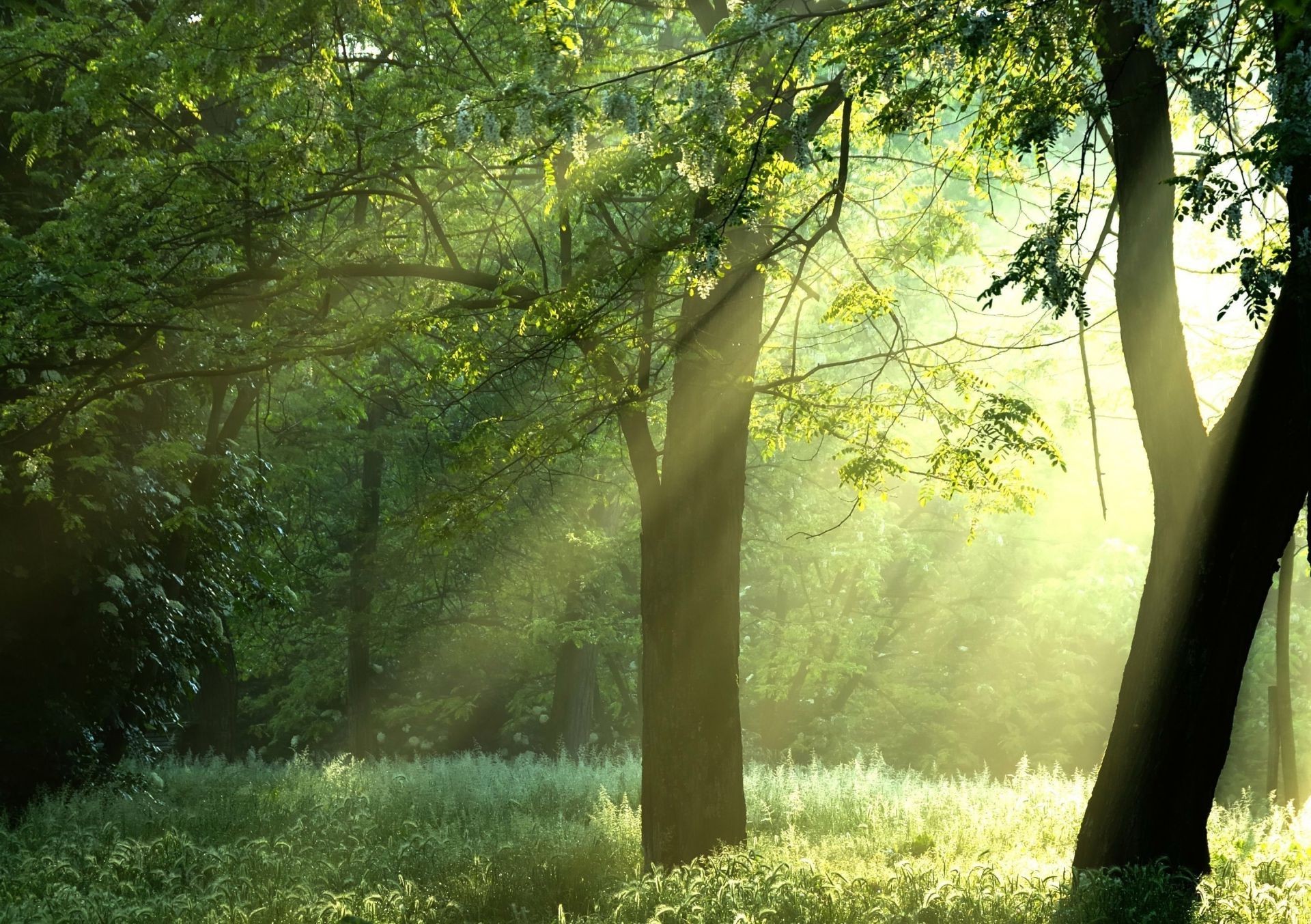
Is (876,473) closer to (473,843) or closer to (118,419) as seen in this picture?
(473,843)

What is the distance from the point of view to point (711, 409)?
8727mm

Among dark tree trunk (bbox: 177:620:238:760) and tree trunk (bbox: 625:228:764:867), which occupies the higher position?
tree trunk (bbox: 625:228:764:867)

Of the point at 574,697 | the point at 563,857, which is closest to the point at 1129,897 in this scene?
the point at 563,857

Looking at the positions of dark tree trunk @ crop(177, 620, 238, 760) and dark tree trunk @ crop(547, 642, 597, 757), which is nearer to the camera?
dark tree trunk @ crop(177, 620, 238, 760)

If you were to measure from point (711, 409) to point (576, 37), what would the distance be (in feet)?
10.9

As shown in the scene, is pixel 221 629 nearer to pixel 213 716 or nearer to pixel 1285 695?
pixel 213 716

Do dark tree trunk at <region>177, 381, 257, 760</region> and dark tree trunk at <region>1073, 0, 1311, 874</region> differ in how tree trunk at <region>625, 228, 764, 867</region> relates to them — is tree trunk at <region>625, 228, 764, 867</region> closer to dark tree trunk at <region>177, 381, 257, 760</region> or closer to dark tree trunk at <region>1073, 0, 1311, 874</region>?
dark tree trunk at <region>1073, 0, 1311, 874</region>

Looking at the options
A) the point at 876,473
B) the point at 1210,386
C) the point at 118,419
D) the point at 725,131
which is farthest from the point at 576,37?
the point at 1210,386

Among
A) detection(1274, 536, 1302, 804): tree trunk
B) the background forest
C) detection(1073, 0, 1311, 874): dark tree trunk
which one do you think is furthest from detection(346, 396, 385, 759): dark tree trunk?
detection(1073, 0, 1311, 874): dark tree trunk

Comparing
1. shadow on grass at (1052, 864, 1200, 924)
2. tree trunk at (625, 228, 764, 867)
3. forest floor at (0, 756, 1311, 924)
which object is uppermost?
tree trunk at (625, 228, 764, 867)

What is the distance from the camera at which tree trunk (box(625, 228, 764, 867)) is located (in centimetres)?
849

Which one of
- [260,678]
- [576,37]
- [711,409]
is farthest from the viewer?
[260,678]

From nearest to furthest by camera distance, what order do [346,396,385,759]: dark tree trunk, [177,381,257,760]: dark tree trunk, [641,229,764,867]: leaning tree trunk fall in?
[641,229,764,867]: leaning tree trunk < [177,381,257,760]: dark tree trunk < [346,396,385,759]: dark tree trunk

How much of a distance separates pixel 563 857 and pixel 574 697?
49.2 feet
